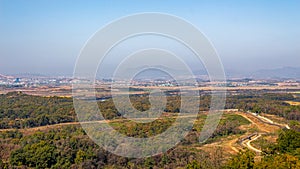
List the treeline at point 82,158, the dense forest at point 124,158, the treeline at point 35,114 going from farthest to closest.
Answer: the treeline at point 35,114 < the treeline at point 82,158 < the dense forest at point 124,158

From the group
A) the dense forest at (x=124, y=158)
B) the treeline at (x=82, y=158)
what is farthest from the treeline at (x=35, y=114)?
the treeline at (x=82, y=158)

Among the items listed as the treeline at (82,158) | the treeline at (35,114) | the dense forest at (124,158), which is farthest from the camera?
the treeline at (35,114)

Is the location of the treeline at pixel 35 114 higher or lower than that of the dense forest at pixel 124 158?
higher

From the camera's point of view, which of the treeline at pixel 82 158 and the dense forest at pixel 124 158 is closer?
the dense forest at pixel 124 158

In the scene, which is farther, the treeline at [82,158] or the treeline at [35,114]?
the treeline at [35,114]

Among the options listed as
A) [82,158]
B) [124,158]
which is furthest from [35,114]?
[124,158]

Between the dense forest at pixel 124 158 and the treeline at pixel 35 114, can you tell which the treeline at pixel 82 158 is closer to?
the dense forest at pixel 124 158

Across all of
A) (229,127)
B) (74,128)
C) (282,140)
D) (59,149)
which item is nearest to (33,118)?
(74,128)

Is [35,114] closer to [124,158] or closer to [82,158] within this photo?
[82,158]

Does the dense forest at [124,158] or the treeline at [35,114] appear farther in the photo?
the treeline at [35,114]

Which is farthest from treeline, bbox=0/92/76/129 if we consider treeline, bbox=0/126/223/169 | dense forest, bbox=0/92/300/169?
treeline, bbox=0/126/223/169

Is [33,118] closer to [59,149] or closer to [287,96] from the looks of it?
[59,149]
